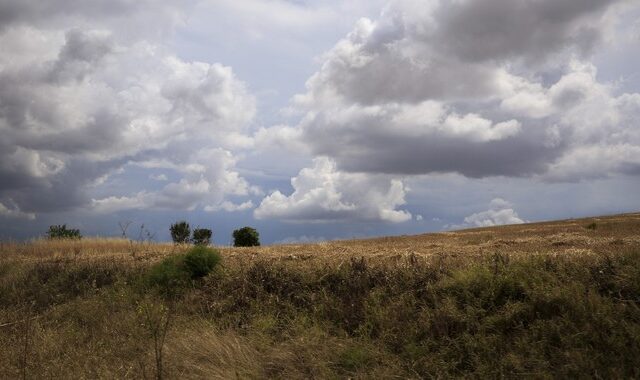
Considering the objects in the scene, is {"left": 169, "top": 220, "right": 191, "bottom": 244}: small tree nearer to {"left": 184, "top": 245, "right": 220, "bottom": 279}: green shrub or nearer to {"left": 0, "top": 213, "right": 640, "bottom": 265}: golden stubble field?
{"left": 0, "top": 213, "right": 640, "bottom": 265}: golden stubble field

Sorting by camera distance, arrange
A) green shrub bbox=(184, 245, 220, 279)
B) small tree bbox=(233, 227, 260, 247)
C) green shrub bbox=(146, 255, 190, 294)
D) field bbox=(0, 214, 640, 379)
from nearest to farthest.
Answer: field bbox=(0, 214, 640, 379)
green shrub bbox=(146, 255, 190, 294)
green shrub bbox=(184, 245, 220, 279)
small tree bbox=(233, 227, 260, 247)

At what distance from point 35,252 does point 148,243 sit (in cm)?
479

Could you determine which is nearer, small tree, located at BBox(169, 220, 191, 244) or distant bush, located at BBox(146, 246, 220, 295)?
distant bush, located at BBox(146, 246, 220, 295)

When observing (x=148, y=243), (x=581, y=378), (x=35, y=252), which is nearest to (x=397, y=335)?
(x=581, y=378)

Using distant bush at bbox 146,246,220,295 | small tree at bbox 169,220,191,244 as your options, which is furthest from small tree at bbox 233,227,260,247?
distant bush at bbox 146,246,220,295

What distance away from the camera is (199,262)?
46.5 feet

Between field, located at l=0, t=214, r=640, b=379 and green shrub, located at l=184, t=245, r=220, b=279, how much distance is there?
28 centimetres

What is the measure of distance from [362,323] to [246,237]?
76.8 ft

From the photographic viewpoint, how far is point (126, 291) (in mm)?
13898

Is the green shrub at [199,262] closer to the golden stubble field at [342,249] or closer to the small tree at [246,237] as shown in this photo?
the golden stubble field at [342,249]

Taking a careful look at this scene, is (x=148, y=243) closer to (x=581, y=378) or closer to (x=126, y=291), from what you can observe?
(x=126, y=291)

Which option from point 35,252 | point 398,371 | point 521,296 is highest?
point 35,252

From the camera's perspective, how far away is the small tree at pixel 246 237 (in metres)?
32.5

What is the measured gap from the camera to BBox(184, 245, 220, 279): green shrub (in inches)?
555
